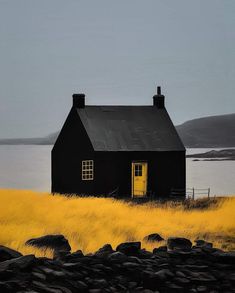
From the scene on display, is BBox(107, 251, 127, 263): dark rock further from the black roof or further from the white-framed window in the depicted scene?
the white-framed window

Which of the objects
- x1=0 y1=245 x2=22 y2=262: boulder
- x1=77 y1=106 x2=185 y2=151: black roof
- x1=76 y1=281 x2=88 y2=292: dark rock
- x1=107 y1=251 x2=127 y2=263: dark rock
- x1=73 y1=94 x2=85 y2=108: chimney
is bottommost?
x1=76 y1=281 x2=88 y2=292: dark rock

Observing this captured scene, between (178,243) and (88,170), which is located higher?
(88,170)

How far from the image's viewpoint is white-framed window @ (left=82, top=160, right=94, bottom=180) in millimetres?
31500

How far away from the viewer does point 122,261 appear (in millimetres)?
15141

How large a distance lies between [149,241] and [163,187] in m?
12.6

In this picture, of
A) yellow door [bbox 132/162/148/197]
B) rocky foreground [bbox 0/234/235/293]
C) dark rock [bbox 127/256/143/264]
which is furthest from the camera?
yellow door [bbox 132/162/148/197]

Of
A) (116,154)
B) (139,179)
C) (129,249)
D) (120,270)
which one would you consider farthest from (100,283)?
(139,179)

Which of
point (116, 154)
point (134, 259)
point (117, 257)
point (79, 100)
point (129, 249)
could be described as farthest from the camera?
point (79, 100)

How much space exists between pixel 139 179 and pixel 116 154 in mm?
1668

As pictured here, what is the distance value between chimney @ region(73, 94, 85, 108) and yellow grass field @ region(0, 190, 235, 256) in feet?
16.2

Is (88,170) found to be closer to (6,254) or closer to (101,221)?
(101,221)

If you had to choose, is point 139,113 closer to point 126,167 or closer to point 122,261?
point 126,167

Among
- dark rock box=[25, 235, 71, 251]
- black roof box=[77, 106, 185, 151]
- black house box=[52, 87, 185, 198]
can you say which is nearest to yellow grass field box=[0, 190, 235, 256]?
dark rock box=[25, 235, 71, 251]

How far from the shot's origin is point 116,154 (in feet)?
103
